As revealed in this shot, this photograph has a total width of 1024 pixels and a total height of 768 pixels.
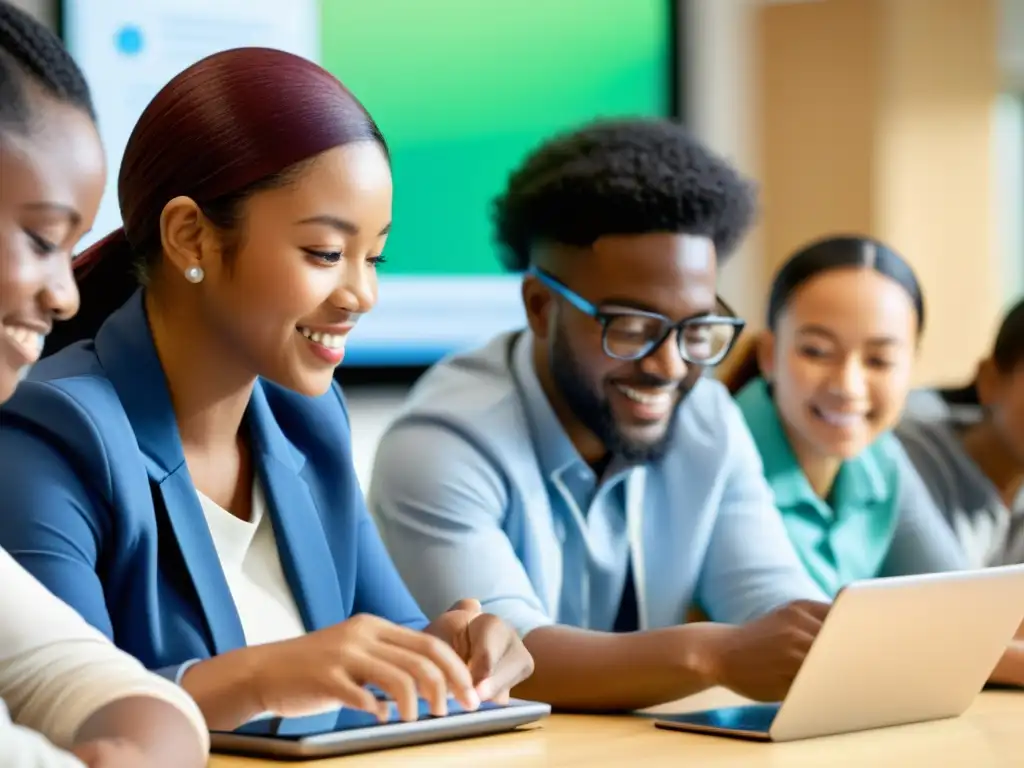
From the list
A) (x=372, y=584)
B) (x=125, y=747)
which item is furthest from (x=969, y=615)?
(x=125, y=747)

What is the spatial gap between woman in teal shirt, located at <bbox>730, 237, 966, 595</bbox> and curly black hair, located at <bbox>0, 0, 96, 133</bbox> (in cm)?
135

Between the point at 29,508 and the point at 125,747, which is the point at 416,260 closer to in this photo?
the point at 29,508

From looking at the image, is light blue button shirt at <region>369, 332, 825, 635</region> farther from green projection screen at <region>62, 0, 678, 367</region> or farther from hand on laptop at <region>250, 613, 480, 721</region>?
green projection screen at <region>62, 0, 678, 367</region>

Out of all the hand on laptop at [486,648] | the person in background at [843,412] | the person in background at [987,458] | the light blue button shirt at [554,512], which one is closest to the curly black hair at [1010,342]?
the person in background at [987,458]

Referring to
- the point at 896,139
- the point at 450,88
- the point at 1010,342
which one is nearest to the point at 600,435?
the point at 1010,342

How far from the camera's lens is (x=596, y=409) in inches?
73.8

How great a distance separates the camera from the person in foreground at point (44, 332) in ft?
3.07

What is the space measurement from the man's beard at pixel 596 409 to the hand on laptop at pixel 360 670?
2.36 feet

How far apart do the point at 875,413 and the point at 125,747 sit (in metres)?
1.45

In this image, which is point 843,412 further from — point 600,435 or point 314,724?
point 314,724

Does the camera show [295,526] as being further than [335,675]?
Yes

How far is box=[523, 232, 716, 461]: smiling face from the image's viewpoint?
72.1 inches

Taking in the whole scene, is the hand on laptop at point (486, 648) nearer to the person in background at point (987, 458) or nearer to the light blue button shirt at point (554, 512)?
the light blue button shirt at point (554, 512)

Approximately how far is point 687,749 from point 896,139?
238 centimetres
